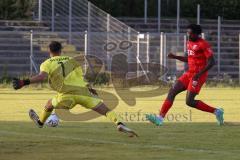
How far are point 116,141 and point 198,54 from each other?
372 centimetres

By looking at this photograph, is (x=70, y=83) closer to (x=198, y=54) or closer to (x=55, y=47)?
(x=55, y=47)

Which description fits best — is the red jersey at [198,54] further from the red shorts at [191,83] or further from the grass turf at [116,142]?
the grass turf at [116,142]

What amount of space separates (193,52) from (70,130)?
119 inches

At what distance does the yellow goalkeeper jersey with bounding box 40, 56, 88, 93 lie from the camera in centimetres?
1379

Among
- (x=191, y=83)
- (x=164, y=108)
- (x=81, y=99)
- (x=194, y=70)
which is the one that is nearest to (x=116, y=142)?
(x=81, y=99)

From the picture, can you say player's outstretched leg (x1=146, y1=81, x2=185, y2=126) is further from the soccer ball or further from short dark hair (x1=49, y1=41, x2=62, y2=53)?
short dark hair (x1=49, y1=41, x2=62, y2=53)

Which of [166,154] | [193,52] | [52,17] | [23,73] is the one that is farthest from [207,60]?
[52,17]

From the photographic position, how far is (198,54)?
1666cm

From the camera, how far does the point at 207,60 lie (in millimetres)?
16438

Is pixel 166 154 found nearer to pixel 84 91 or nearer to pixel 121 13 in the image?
pixel 84 91

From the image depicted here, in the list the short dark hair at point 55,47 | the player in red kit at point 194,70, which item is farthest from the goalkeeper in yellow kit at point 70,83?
the player in red kit at point 194,70

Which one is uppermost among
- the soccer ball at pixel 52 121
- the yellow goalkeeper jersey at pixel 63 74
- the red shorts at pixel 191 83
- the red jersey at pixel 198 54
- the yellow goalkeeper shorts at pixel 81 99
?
the red jersey at pixel 198 54

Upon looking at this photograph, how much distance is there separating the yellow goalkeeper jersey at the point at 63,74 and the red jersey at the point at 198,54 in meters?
3.42

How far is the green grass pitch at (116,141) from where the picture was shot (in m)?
11.8
